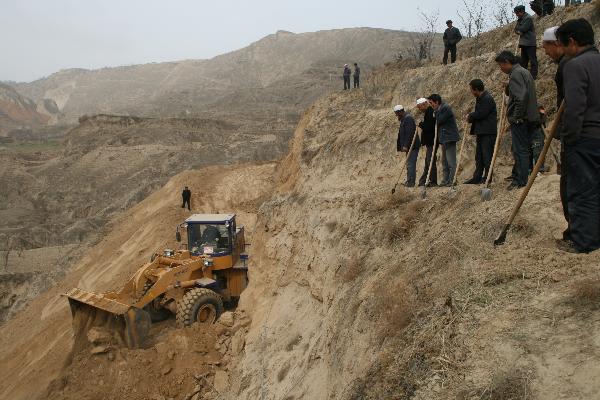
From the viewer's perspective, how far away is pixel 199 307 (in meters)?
13.4

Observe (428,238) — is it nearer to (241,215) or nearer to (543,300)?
(543,300)

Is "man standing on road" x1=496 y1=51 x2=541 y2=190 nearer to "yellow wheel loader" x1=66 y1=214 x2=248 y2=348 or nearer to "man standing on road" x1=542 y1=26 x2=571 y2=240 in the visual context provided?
"man standing on road" x1=542 y1=26 x2=571 y2=240

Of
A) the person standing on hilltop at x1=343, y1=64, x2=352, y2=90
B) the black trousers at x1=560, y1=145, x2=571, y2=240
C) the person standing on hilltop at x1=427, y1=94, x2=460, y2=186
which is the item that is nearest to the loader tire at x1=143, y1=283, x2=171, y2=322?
the person standing on hilltop at x1=427, y1=94, x2=460, y2=186

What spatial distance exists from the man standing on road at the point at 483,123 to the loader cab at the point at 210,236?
7.74m

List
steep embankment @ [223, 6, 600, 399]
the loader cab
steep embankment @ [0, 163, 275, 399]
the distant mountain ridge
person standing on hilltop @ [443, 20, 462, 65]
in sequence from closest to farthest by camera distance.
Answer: steep embankment @ [223, 6, 600, 399], steep embankment @ [0, 163, 275, 399], the loader cab, person standing on hilltop @ [443, 20, 462, 65], the distant mountain ridge

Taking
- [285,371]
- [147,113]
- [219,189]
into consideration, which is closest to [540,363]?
[285,371]

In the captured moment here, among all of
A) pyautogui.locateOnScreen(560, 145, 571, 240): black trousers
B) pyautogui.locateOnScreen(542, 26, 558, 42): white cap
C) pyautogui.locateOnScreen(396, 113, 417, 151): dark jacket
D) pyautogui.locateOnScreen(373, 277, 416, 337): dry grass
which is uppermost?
pyautogui.locateOnScreen(542, 26, 558, 42): white cap

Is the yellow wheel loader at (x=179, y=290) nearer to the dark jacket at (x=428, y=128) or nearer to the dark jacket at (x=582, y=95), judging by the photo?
the dark jacket at (x=428, y=128)

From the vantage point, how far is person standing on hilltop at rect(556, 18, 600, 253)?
16.2ft

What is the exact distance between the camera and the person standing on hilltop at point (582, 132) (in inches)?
194

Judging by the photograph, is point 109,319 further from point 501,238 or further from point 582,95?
point 582,95

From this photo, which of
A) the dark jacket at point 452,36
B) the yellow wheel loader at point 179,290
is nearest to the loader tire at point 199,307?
the yellow wheel loader at point 179,290

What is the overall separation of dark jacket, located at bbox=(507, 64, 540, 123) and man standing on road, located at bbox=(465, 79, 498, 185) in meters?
1.10

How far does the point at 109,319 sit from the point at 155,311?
1.55 m
